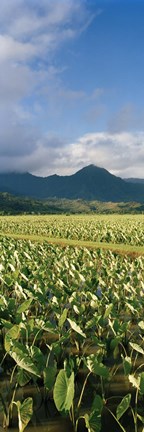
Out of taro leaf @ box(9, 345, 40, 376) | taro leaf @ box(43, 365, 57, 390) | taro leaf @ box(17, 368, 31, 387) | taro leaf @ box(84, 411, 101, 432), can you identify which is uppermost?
taro leaf @ box(9, 345, 40, 376)

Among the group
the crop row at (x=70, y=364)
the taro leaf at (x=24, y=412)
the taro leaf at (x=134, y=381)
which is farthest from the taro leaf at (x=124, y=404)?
the taro leaf at (x=24, y=412)

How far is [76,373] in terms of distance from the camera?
5352 mm

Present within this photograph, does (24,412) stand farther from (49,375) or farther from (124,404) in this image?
(124,404)

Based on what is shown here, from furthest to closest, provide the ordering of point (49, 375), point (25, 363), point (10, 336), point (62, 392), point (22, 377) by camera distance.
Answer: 1. point (10, 336)
2. point (22, 377)
3. point (49, 375)
4. point (25, 363)
5. point (62, 392)

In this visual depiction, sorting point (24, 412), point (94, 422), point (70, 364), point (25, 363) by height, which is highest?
point (25, 363)

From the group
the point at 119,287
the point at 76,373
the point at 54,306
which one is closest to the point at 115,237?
the point at 119,287

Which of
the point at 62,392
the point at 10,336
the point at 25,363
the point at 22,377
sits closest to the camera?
the point at 62,392

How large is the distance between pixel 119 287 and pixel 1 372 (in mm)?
4031

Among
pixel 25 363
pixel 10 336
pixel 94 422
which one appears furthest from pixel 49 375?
pixel 10 336

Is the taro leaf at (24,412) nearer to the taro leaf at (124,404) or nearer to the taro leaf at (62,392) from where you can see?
the taro leaf at (62,392)

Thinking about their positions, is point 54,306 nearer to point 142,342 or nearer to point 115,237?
point 142,342

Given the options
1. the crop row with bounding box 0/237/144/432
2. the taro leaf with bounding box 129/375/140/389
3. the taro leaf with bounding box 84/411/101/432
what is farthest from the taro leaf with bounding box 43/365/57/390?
the taro leaf with bounding box 129/375/140/389

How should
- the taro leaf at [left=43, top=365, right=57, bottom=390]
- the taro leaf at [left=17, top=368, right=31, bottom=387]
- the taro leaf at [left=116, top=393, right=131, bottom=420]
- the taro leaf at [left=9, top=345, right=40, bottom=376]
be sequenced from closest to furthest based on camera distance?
the taro leaf at [left=116, top=393, right=131, bottom=420] < the taro leaf at [left=9, top=345, right=40, bottom=376] < the taro leaf at [left=43, top=365, right=57, bottom=390] < the taro leaf at [left=17, top=368, right=31, bottom=387]

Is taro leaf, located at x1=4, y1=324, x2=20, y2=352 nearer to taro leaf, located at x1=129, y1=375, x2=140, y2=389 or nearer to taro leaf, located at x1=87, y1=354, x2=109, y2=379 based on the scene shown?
taro leaf, located at x1=87, y1=354, x2=109, y2=379
